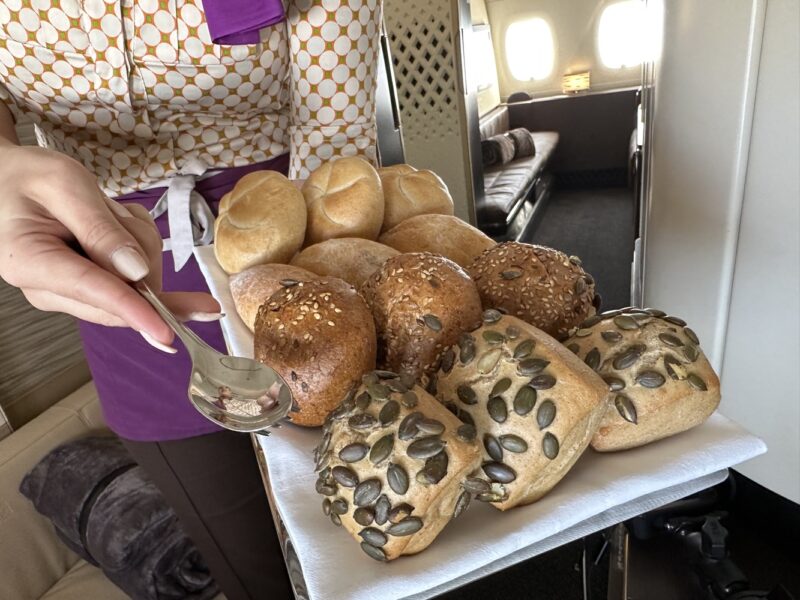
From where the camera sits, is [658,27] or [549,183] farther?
[549,183]

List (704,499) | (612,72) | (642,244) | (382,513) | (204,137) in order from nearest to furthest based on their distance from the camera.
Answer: (382,513)
(204,137)
(704,499)
(642,244)
(612,72)

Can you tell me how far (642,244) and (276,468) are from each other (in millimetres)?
991

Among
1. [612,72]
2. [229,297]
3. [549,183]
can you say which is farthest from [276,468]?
[612,72]

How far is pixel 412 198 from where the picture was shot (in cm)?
89

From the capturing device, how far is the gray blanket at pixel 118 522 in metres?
1.64

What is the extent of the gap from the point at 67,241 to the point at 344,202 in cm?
41

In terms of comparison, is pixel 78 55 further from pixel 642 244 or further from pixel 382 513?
pixel 642 244

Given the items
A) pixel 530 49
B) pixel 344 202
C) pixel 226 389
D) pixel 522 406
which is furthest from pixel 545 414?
pixel 530 49

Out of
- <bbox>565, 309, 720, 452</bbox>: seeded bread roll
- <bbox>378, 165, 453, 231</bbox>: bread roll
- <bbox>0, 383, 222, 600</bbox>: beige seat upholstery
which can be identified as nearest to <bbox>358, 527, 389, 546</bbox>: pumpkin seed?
<bbox>565, 309, 720, 452</bbox>: seeded bread roll

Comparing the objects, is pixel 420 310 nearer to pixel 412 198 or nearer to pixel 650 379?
pixel 650 379

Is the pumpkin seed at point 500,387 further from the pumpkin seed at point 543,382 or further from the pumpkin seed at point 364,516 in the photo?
the pumpkin seed at point 364,516

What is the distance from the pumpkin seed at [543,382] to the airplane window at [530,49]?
618 centimetres

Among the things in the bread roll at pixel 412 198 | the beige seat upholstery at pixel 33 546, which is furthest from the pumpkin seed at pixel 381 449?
the beige seat upholstery at pixel 33 546

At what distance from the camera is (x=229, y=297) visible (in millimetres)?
757
